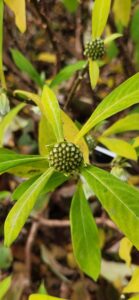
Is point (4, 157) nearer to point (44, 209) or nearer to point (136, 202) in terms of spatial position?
point (136, 202)

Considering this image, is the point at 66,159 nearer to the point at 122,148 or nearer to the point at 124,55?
the point at 122,148

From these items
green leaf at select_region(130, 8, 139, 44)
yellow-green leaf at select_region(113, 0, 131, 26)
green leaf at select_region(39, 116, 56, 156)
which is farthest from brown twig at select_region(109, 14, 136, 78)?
green leaf at select_region(39, 116, 56, 156)

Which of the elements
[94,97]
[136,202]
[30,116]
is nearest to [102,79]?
[30,116]

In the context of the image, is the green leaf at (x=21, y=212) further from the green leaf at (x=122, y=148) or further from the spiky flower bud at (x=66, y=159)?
the green leaf at (x=122, y=148)

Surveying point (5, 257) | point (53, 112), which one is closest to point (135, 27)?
point (5, 257)

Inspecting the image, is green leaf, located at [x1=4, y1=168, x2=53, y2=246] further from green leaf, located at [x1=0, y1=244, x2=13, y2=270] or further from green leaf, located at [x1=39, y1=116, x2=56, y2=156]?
green leaf, located at [x1=0, y1=244, x2=13, y2=270]

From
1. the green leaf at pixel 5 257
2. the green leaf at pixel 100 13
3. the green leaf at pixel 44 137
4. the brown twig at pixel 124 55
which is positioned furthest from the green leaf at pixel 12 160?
the green leaf at pixel 5 257
